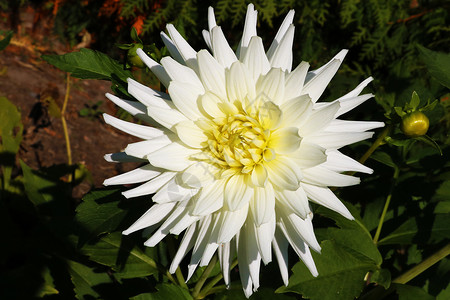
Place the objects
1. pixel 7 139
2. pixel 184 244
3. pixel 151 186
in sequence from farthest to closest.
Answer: pixel 7 139 → pixel 184 244 → pixel 151 186

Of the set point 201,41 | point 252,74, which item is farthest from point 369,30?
point 252,74

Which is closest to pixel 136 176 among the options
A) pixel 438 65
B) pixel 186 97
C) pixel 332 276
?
pixel 186 97

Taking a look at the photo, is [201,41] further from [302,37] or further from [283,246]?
[283,246]

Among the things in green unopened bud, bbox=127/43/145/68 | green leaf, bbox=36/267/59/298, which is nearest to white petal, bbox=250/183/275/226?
green unopened bud, bbox=127/43/145/68

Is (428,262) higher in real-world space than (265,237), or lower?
lower

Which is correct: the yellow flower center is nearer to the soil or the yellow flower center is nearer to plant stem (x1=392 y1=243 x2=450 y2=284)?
plant stem (x1=392 y1=243 x2=450 y2=284)

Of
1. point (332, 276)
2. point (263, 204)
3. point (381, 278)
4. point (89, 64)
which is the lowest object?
point (381, 278)

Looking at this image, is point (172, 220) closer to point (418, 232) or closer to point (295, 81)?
point (295, 81)
